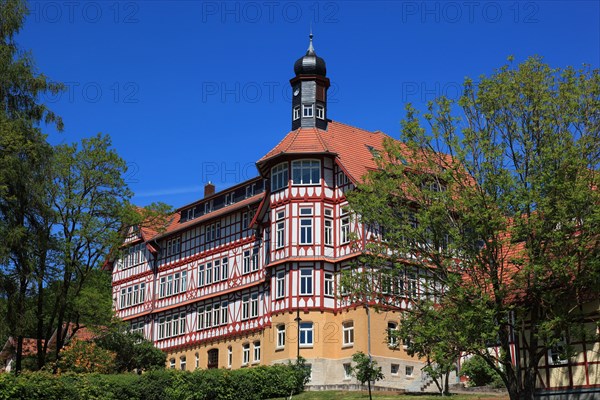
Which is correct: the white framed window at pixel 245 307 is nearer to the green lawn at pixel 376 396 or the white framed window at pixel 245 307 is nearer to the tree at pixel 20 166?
the green lawn at pixel 376 396

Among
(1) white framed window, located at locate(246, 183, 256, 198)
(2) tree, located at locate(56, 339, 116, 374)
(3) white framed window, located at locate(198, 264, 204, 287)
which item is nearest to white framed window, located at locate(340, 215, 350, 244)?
(1) white framed window, located at locate(246, 183, 256, 198)

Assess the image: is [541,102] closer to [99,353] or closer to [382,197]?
[382,197]

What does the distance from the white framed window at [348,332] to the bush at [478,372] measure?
24.9ft

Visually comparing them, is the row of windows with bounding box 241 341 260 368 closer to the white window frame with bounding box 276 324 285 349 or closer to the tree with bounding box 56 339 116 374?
the white window frame with bounding box 276 324 285 349

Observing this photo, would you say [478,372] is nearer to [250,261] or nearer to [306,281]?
[306,281]

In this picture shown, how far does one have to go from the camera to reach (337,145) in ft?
166

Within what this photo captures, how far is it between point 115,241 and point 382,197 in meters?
16.1

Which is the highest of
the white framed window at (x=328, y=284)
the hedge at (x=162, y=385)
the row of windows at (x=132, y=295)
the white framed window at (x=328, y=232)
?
the white framed window at (x=328, y=232)

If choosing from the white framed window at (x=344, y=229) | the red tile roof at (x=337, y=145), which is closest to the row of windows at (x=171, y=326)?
the red tile roof at (x=337, y=145)

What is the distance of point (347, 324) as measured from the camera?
47250mm

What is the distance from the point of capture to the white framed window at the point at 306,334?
4694cm

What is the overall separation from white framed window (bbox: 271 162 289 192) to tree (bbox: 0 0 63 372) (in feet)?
59.4

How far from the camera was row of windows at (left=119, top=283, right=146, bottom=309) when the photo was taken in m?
63.1

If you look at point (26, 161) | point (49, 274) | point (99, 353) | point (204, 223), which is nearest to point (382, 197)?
point (26, 161)
